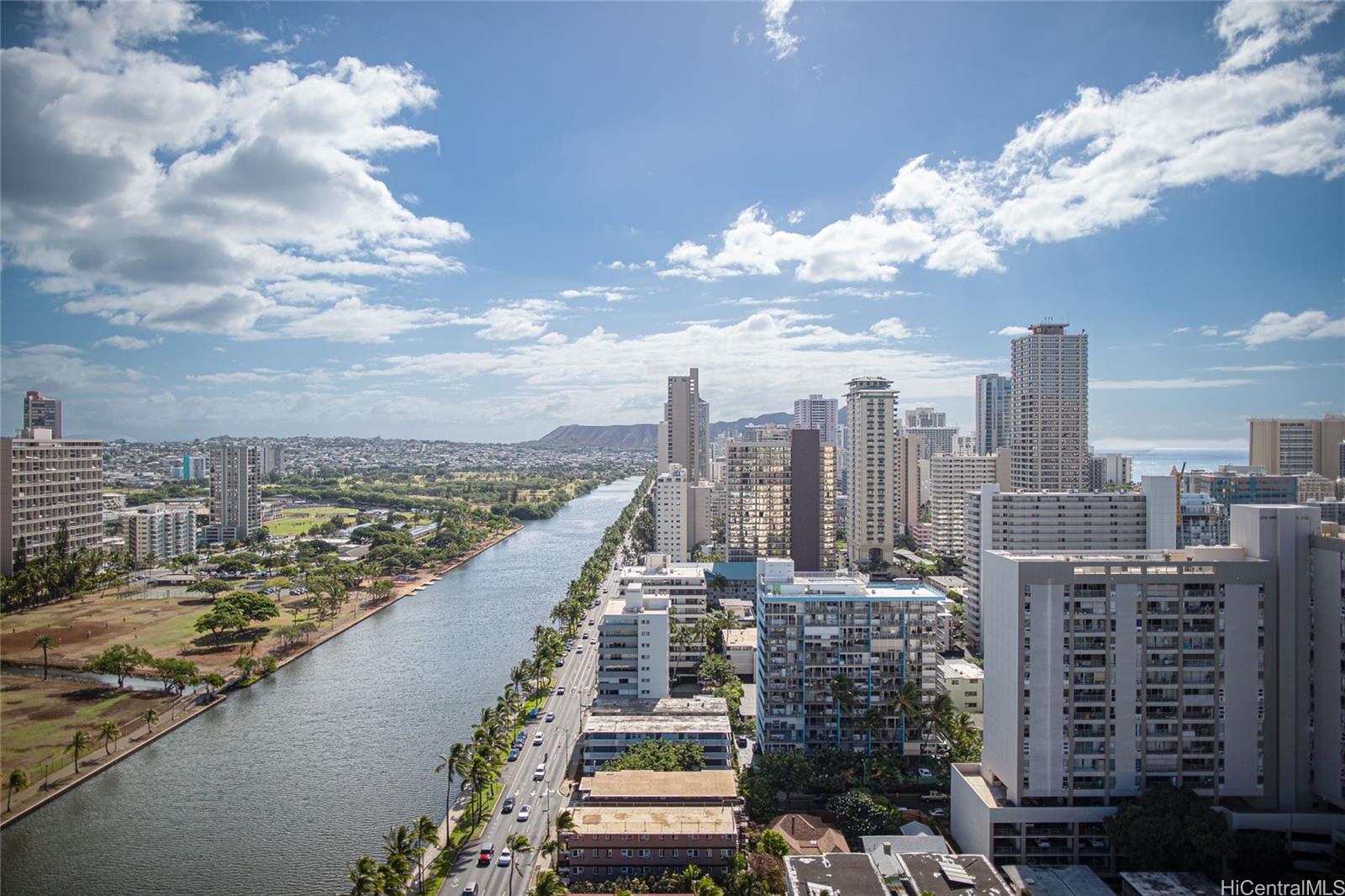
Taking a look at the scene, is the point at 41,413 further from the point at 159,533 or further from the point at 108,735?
the point at 108,735

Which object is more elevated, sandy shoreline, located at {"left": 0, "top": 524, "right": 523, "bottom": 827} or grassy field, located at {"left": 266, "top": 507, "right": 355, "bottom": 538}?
grassy field, located at {"left": 266, "top": 507, "right": 355, "bottom": 538}

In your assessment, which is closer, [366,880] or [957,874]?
[957,874]

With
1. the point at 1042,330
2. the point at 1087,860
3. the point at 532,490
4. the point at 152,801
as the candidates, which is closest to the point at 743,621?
the point at 1087,860

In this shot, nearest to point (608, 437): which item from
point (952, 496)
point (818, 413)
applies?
point (818, 413)

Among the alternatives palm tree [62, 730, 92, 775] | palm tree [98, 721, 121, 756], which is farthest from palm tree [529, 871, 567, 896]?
palm tree [98, 721, 121, 756]

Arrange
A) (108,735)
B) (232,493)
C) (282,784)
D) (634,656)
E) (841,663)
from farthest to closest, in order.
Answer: (232,493) → (634,656) → (108,735) → (841,663) → (282,784)

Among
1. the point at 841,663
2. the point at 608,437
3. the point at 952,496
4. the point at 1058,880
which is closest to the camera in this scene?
the point at 1058,880

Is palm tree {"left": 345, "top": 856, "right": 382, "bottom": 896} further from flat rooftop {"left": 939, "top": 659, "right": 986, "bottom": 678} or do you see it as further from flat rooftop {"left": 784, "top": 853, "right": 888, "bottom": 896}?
flat rooftop {"left": 939, "top": 659, "right": 986, "bottom": 678}
